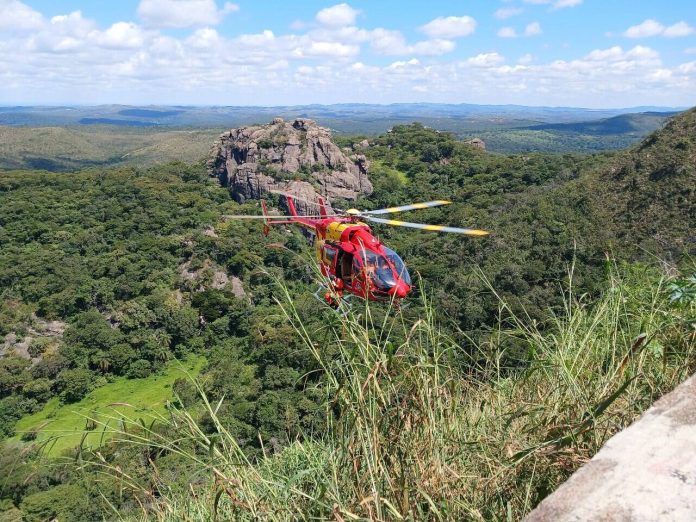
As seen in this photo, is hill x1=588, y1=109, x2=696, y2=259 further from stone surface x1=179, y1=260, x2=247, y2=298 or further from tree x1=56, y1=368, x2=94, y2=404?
tree x1=56, y1=368, x2=94, y2=404

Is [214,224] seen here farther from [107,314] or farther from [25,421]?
[25,421]

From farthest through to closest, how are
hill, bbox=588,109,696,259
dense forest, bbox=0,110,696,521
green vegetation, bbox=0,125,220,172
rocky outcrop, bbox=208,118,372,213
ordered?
green vegetation, bbox=0,125,220,172, rocky outcrop, bbox=208,118,372,213, hill, bbox=588,109,696,259, dense forest, bbox=0,110,696,521

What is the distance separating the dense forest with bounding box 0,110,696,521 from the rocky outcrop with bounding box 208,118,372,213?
133 inches

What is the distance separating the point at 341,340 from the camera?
7.08 feet

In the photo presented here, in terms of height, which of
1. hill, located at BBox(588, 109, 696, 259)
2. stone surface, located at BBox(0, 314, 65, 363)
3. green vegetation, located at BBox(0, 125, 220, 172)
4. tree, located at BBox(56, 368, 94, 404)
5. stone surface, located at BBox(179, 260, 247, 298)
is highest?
green vegetation, located at BBox(0, 125, 220, 172)

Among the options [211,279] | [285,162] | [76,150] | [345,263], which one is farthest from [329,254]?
[76,150]

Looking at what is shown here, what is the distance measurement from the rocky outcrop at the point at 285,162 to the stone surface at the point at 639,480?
5712 centimetres

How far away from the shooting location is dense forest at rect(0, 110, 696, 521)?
2080 millimetres

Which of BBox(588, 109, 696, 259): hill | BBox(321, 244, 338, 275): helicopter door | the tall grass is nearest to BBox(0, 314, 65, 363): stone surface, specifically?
BBox(321, 244, 338, 275): helicopter door

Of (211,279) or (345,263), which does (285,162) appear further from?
(345,263)

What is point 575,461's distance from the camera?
197 cm

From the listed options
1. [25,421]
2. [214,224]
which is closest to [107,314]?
[25,421]

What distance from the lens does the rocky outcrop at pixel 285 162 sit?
205 ft

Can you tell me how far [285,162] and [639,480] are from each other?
6759cm
